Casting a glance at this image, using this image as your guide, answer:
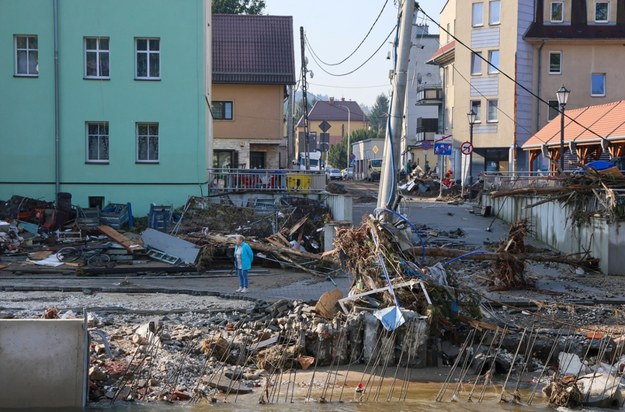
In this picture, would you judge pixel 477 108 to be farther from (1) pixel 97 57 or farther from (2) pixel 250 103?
(1) pixel 97 57

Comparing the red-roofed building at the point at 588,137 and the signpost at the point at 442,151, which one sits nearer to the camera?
the red-roofed building at the point at 588,137

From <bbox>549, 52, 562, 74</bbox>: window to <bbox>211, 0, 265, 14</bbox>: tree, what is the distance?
1232 inches

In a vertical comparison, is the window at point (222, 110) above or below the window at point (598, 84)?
below

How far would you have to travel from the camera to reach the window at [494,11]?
53.6 metres

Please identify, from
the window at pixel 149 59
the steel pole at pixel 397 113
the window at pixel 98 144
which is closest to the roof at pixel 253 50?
the window at pixel 149 59

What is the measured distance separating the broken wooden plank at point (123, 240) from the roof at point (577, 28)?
34357mm

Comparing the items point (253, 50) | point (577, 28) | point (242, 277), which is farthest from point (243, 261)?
point (577, 28)

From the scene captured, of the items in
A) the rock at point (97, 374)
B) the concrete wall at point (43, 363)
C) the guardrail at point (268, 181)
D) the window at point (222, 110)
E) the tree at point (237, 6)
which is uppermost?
the tree at point (237, 6)

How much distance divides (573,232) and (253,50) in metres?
30.9

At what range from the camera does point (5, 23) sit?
31.0m

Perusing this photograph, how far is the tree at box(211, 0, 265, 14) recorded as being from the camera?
242ft

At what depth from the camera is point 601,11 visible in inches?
2116

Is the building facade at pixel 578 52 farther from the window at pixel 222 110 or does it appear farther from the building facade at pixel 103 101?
the building facade at pixel 103 101

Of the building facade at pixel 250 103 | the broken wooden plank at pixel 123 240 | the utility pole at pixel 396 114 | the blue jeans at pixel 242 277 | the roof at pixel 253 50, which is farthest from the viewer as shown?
the roof at pixel 253 50
